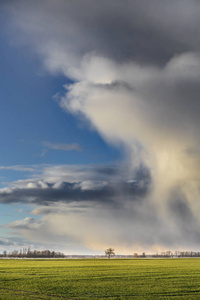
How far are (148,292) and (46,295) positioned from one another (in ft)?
44.1

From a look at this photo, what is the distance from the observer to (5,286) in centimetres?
4519

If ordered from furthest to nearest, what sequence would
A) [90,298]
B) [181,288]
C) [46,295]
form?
[181,288] → [46,295] → [90,298]

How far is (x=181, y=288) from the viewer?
143 ft

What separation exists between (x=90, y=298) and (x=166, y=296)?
9613 millimetres

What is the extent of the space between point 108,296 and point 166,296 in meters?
7.28

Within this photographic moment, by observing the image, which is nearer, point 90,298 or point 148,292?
point 90,298

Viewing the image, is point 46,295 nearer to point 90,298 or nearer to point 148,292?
point 90,298

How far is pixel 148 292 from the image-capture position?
3922cm

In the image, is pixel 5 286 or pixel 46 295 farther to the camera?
pixel 5 286

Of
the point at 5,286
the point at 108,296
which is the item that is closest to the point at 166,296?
the point at 108,296

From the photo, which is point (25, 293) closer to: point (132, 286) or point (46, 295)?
point (46, 295)

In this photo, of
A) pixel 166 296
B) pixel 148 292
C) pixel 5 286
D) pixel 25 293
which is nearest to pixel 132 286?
pixel 148 292

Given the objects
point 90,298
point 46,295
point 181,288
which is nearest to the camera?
point 90,298

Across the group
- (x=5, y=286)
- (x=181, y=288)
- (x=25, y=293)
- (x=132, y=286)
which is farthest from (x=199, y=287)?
(x=5, y=286)
